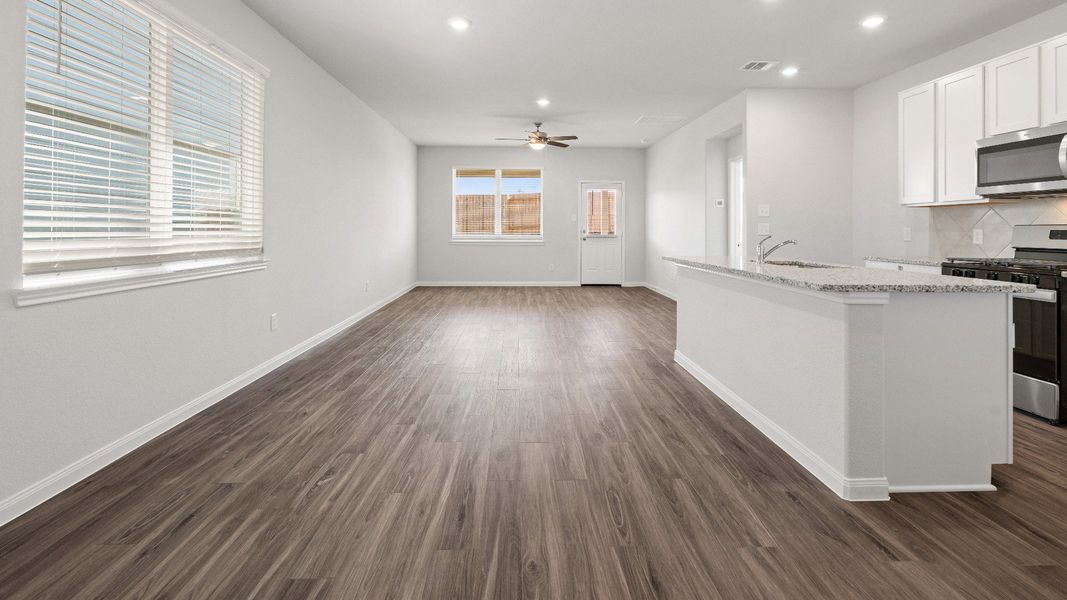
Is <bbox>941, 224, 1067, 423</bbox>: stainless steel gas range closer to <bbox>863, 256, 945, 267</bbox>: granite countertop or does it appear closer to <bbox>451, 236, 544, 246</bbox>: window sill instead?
<bbox>863, 256, 945, 267</bbox>: granite countertop

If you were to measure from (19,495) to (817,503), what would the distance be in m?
2.99

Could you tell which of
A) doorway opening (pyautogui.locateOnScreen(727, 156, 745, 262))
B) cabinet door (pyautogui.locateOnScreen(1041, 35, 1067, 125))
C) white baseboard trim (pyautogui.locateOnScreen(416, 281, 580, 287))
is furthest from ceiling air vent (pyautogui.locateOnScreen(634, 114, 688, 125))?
cabinet door (pyautogui.locateOnScreen(1041, 35, 1067, 125))

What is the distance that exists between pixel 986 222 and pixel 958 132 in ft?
2.89

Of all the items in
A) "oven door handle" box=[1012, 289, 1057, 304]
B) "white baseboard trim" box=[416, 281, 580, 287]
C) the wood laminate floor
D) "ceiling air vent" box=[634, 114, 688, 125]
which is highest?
"ceiling air vent" box=[634, 114, 688, 125]

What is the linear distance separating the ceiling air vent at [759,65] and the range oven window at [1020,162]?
6.52ft

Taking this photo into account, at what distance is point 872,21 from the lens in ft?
14.1

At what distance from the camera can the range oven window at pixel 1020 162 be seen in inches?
139

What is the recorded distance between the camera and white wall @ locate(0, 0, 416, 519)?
2115mm

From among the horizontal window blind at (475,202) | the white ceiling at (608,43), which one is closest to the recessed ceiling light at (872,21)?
the white ceiling at (608,43)

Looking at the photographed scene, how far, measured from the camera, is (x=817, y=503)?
7.27 ft

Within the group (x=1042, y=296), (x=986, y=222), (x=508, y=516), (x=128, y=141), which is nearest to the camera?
(x=508, y=516)

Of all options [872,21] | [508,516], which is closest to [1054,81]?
[872,21]

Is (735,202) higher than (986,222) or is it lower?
higher

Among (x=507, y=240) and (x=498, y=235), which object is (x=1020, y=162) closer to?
(x=507, y=240)
